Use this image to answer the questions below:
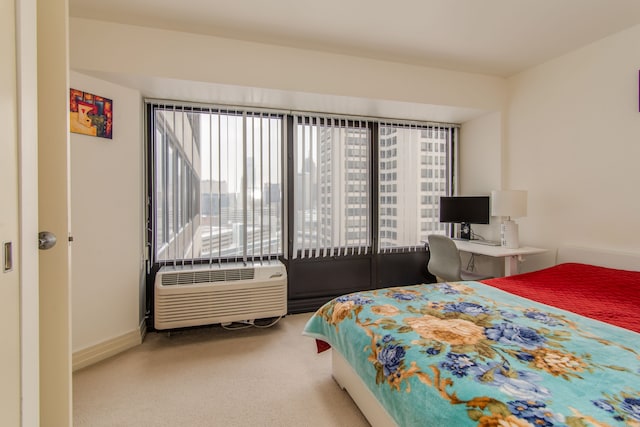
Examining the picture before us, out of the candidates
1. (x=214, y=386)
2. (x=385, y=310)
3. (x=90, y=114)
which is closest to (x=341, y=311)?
(x=385, y=310)

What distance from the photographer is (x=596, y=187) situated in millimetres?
2688

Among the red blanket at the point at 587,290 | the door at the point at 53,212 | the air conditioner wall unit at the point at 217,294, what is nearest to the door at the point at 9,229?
the door at the point at 53,212

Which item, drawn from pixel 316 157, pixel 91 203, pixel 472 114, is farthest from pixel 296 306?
pixel 472 114

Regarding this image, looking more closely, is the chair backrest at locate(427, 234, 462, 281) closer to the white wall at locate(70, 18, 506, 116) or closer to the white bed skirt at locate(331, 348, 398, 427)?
the white wall at locate(70, 18, 506, 116)

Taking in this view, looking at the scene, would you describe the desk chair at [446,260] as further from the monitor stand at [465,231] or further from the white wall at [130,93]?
the white wall at [130,93]

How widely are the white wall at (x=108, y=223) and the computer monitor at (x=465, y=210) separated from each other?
326cm

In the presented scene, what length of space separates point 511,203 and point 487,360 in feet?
7.62

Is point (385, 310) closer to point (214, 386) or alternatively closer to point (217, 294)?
point (214, 386)

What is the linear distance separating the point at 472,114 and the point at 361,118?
126 cm

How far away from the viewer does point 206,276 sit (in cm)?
288

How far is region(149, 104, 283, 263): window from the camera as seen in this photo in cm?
298

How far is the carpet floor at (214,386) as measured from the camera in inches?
69.7

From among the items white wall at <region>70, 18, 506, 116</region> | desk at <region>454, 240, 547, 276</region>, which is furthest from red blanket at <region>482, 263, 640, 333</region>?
white wall at <region>70, 18, 506, 116</region>

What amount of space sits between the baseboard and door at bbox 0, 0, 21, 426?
1.85 metres
